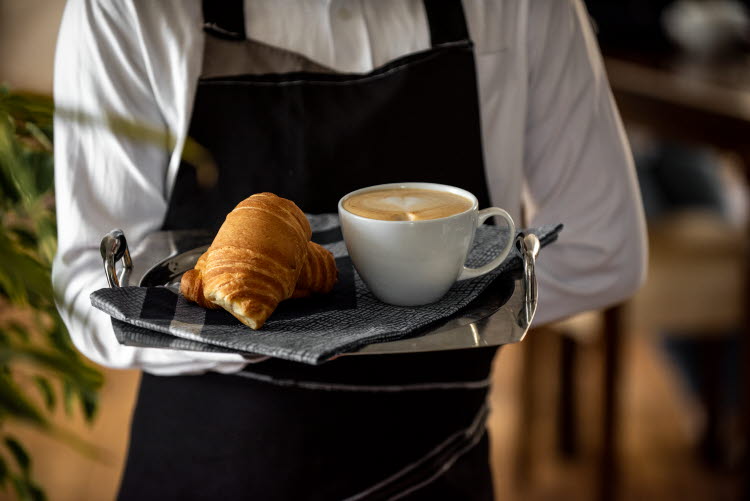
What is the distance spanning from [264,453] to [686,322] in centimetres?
153

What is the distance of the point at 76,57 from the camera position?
72 cm

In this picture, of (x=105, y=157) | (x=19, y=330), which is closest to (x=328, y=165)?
(x=105, y=157)

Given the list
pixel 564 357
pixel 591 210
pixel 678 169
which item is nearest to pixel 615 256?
pixel 591 210

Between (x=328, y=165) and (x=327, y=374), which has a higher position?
(x=328, y=165)

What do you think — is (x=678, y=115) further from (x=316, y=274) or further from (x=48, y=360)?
(x=48, y=360)

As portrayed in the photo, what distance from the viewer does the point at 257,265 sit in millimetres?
516

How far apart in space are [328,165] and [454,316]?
29 centimetres

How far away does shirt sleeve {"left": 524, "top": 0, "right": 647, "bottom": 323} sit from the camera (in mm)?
816

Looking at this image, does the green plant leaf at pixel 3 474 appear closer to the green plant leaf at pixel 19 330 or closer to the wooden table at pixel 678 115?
the green plant leaf at pixel 19 330

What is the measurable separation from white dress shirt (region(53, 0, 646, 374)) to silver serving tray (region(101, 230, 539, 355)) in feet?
0.23

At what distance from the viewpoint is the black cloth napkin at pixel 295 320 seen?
0.48m

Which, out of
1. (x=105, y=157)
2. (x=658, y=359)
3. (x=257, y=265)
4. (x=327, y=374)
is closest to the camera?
(x=257, y=265)

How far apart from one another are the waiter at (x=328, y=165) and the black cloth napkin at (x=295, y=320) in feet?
0.44

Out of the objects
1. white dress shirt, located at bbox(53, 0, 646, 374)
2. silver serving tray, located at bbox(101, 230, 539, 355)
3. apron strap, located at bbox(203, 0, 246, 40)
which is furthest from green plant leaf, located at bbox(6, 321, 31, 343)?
apron strap, located at bbox(203, 0, 246, 40)
